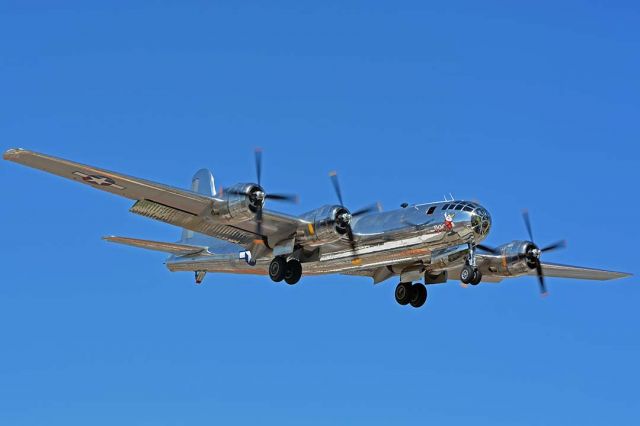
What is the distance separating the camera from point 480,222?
37.3 metres

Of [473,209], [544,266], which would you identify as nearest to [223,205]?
[473,209]

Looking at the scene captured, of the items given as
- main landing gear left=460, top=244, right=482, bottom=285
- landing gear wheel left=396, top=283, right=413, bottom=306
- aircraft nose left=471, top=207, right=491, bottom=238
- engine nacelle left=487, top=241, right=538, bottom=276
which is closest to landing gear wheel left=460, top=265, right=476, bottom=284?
main landing gear left=460, top=244, right=482, bottom=285

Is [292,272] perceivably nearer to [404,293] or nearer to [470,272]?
[404,293]

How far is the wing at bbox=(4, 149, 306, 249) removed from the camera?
112 feet

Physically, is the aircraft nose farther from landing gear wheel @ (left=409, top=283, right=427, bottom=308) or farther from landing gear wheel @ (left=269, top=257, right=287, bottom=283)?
landing gear wheel @ (left=269, top=257, right=287, bottom=283)

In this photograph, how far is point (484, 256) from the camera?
43.0 m

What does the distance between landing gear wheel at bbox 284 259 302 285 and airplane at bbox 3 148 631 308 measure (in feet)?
0.12

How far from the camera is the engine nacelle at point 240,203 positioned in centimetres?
3628

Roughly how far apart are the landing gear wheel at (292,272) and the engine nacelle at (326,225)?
1211 mm

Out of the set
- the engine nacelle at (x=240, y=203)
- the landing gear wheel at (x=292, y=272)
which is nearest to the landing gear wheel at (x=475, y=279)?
the landing gear wheel at (x=292, y=272)

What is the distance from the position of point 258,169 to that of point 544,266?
1419 centimetres

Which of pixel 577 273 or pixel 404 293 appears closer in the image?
pixel 404 293

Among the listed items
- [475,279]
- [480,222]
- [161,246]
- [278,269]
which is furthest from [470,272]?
[161,246]

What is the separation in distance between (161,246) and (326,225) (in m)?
6.99
